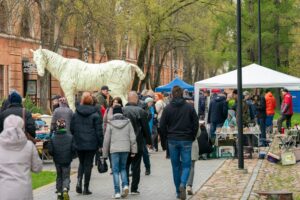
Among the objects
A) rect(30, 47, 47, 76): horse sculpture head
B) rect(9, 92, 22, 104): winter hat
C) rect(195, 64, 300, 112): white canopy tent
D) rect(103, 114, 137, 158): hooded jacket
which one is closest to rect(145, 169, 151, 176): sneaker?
rect(103, 114, 137, 158): hooded jacket

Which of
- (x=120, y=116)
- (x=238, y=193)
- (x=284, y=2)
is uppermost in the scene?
(x=284, y=2)

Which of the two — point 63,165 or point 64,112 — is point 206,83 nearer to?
point 64,112

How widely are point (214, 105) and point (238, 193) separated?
27.4 ft

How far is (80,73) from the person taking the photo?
21.7 meters

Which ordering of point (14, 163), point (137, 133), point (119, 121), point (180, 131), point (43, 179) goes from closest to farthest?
point (14, 163)
point (180, 131)
point (119, 121)
point (137, 133)
point (43, 179)

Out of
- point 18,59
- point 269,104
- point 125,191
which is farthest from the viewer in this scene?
point 18,59

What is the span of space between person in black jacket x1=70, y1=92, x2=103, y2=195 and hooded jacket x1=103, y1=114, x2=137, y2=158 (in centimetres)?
26

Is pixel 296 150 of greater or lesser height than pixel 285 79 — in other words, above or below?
below

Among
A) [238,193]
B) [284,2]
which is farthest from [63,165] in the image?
[284,2]

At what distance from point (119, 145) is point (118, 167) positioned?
1.35 ft

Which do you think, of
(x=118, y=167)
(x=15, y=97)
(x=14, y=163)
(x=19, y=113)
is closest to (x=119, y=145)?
(x=118, y=167)

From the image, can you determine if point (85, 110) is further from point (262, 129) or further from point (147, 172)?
point (262, 129)

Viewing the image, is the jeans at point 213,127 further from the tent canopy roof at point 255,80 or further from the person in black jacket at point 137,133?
the person in black jacket at point 137,133

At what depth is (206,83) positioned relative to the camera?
878 inches
